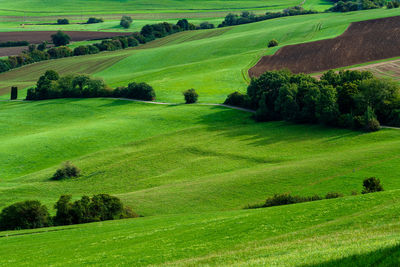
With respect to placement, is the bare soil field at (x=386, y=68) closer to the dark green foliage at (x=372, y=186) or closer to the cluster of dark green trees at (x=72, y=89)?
the cluster of dark green trees at (x=72, y=89)

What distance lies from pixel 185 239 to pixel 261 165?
135 feet

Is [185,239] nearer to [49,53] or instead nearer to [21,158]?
[21,158]

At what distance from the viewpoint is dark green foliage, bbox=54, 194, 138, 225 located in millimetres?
53344

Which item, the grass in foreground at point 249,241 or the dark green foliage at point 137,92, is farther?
the dark green foliage at point 137,92

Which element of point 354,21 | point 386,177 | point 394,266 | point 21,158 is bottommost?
point 21,158

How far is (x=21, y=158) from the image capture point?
89.0 meters

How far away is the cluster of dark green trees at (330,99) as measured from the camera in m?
85.2

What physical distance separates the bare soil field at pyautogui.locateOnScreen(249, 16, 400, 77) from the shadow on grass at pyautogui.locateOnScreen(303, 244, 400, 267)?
11847 cm

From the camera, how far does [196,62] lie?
164m

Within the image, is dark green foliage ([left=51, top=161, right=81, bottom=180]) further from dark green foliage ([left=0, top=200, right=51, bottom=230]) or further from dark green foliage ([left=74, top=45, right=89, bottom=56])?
dark green foliage ([left=74, top=45, right=89, bottom=56])

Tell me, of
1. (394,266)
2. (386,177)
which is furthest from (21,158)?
(394,266)

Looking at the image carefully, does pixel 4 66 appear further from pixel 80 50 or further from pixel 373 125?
pixel 373 125

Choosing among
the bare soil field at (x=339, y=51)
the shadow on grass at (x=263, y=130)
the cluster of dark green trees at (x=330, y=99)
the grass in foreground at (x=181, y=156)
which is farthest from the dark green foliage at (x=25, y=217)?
the bare soil field at (x=339, y=51)

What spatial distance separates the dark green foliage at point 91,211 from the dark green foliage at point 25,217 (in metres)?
1.51
